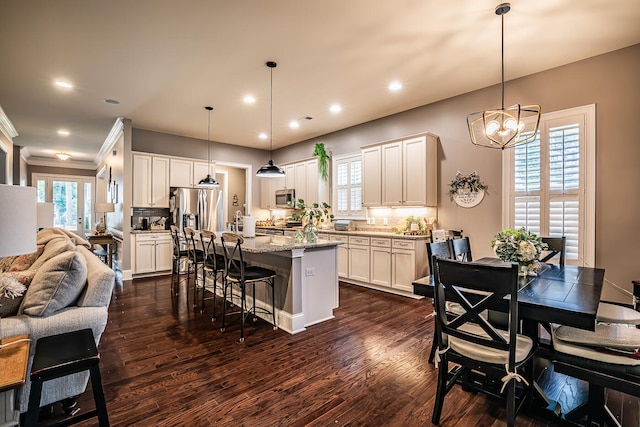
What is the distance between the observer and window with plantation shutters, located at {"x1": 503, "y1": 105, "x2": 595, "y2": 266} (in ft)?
11.6

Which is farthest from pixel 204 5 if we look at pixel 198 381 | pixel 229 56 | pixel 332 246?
pixel 198 381

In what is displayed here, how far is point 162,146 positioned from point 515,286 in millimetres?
6889

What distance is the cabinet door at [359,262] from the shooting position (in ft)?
16.9

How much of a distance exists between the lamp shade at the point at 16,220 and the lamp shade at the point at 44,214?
371cm

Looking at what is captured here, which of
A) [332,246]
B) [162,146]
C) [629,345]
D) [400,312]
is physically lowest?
[400,312]

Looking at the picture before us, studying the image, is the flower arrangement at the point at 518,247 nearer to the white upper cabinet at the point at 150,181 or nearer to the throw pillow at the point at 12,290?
the throw pillow at the point at 12,290

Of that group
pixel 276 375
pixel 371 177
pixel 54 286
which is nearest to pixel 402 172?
pixel 371 177

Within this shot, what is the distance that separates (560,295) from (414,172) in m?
3.17

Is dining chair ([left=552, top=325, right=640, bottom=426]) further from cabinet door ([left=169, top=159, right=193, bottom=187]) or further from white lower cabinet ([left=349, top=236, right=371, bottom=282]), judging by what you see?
cabinet door ([left=169, top=159, right=193, bottom=187])

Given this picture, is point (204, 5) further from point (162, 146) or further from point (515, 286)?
point (162, 146)

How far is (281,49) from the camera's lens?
131 inches

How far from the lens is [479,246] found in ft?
14.5

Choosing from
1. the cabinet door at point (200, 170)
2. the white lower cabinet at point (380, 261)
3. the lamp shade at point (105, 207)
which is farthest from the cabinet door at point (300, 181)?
the lamp shade at point (105, 207)

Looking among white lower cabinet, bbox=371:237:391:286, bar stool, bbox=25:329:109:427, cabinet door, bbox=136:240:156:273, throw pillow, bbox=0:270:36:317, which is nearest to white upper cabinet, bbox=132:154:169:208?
cabinet door, bbox=136:240:156:273
